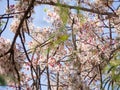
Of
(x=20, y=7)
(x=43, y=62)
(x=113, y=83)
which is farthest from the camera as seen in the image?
(x=43, y=62)

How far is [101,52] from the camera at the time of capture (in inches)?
183

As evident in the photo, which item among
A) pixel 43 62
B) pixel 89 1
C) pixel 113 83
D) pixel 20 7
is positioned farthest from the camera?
pixel 89 1

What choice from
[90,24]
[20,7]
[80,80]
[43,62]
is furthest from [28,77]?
[20,7]

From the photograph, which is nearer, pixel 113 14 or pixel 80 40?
pixel 113 14

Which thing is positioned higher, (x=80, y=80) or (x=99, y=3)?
(x=99, y=3)

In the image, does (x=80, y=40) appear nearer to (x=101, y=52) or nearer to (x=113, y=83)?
(x=101, y=52)

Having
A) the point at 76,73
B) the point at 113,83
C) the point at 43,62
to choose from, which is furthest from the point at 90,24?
the point at 113,83

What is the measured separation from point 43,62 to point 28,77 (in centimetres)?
79

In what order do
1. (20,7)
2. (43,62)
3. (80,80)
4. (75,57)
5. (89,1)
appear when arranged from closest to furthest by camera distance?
(20,7) < (80,80) < (75,57) < (43,62) < (89,1)

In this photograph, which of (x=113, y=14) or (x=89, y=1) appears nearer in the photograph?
(x=113, y=14)

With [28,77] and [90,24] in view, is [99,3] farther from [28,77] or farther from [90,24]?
[28,77]

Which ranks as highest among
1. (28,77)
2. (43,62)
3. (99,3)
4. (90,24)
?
(99,3)

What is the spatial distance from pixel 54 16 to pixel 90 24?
1.88 feet

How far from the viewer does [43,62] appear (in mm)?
4574
